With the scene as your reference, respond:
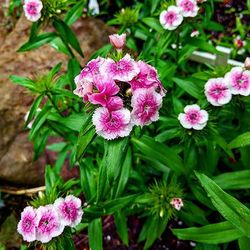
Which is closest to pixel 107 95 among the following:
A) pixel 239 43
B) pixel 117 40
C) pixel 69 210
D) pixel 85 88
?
pixel 85 88

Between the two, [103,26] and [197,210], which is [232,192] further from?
[103,26]

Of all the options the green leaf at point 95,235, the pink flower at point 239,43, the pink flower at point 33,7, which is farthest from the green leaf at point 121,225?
the pink flower at point 239,43

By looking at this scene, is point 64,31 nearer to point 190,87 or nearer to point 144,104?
point 190,87

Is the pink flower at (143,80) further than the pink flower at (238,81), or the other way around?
the pink flower at (238,81)

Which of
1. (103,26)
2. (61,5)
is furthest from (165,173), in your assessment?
(103,26)

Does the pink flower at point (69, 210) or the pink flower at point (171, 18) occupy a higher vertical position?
the pink flower at point (171, 18)

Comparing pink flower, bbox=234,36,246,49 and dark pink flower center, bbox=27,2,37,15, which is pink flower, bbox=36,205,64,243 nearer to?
dark pink flower center, bbox=27,2,37,15

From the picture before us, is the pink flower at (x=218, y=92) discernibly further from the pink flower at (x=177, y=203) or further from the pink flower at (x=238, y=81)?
the pink flower at (x=177, y=203)
